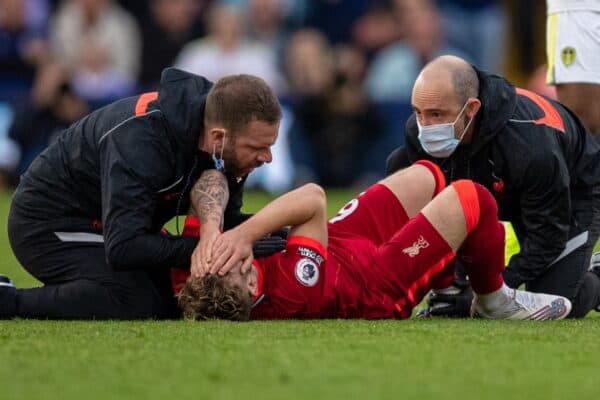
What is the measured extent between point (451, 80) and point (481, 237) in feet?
3.91

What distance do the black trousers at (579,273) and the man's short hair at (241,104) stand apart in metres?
1.86

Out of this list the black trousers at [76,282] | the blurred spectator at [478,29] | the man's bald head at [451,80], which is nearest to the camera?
the black trousers at [76,282]

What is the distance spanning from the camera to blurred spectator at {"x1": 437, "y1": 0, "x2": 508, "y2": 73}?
19516 mm

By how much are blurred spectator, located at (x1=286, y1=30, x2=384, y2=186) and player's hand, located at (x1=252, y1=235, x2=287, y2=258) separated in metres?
11.2

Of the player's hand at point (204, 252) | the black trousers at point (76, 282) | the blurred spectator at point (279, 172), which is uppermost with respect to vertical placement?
the player's hand at point (204, 252)

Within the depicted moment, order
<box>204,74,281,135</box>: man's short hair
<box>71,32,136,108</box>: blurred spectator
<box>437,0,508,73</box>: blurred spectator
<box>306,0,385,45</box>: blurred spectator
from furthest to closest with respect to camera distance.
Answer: <box>437,0,508,73</box>: blurred spectator, <box>306,0,385,45</box>: blurred spectator, <box>71,32,136,108</box>: blurred spectator, <box>204,74,281,135</box>: man's short hair

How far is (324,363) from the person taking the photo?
514 centimetres

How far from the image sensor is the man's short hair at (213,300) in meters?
6.25

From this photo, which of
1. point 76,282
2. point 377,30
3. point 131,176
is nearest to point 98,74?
point 377,30

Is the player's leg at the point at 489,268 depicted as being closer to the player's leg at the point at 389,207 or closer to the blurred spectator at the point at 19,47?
the player's leg at the point at 389,207

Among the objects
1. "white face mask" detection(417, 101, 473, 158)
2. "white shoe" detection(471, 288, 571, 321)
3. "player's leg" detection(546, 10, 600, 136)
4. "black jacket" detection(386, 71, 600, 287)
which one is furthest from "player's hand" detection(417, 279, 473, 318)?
"player's leg" detection(546, 10, 600, 136)

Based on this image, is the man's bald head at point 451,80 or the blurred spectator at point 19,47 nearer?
the man's bald head at point 451,80

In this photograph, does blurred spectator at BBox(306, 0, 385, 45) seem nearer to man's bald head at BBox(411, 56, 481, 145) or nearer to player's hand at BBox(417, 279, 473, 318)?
man's bald head at BBox(411, 56, 481, 145)

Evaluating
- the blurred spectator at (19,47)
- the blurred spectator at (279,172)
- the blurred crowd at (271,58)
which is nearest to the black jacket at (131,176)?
the blurred spectator at (279,172)
